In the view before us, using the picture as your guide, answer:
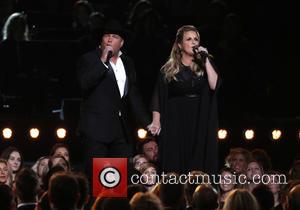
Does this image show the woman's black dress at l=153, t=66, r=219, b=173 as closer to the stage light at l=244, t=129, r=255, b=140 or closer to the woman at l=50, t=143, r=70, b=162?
the woman at l=50, t=143, r=70, b=162

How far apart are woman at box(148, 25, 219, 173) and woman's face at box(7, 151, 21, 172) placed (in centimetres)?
232

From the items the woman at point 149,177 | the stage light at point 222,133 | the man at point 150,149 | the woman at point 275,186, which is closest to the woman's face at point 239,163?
the woman at point 275,186

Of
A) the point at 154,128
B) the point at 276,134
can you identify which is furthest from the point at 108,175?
the point at 276,134

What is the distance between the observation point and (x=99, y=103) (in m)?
10.2

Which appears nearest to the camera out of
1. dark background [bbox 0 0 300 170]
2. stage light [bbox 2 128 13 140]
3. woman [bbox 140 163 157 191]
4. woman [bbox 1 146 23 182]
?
woman [bbox 140 163 157 191]

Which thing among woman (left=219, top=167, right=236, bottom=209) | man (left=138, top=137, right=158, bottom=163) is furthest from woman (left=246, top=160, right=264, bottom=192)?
man (left=138, top=137, right=158, bottom=163)

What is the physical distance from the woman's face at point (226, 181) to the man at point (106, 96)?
1.05 m

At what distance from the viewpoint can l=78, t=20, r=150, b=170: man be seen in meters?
10.1

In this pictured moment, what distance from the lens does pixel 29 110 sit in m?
14.2

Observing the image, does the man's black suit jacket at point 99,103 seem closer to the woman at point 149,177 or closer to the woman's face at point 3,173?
the woman at point 149,177

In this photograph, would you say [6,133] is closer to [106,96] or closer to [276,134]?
[276,134]

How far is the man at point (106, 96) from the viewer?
398 inches

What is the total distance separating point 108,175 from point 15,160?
3.30 metres

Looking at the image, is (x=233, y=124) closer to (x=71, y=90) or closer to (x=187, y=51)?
(x=71, y=90)
